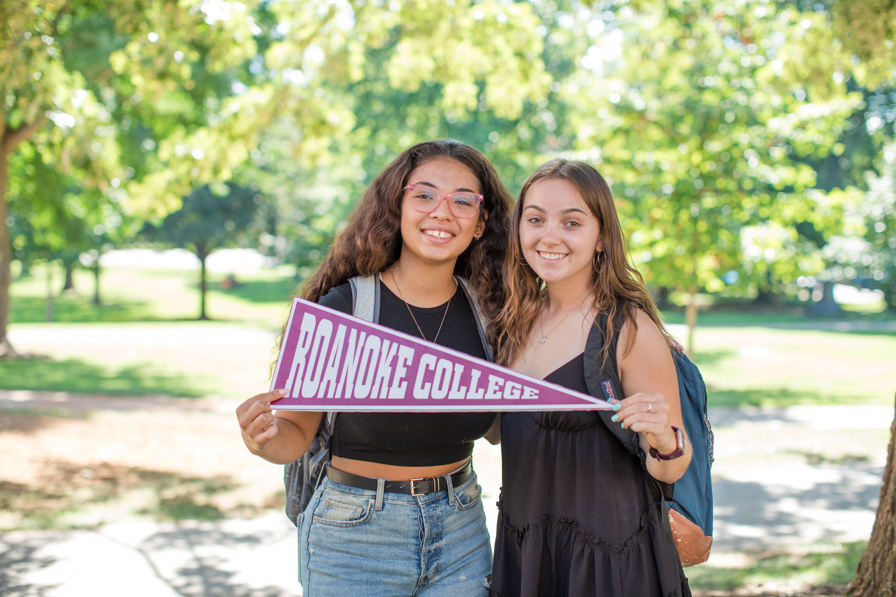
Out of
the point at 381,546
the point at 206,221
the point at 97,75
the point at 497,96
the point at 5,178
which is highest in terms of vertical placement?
A: the point at 97,75

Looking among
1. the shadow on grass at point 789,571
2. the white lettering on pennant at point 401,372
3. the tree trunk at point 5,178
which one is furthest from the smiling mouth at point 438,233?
the tree trunk at point 5,178

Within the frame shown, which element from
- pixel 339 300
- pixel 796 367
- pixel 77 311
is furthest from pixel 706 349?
pixel 77 311

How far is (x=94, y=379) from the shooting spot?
12953mm

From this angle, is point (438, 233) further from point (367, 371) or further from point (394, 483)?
point (394, 483)

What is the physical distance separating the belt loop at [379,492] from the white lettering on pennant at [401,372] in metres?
0.32

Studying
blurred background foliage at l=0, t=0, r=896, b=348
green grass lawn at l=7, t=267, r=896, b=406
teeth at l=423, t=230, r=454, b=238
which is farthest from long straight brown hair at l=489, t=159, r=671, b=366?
blurred background foliage at l=0, t=0, r=896, b=348

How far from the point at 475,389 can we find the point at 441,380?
114mm

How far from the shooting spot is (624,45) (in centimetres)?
1122

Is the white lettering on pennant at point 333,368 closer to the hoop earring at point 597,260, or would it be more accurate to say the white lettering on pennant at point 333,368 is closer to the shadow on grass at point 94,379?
the hoop earring at point 597,260

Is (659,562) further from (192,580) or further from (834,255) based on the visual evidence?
(834,255)

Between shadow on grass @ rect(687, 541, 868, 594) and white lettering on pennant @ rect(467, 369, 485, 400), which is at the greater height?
white lettering on pennant @ rect(467, 369, 485, 400)

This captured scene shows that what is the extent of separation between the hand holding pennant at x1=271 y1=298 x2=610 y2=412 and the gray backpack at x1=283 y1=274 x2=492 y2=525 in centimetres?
14

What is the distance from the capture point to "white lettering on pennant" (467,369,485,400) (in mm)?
2111

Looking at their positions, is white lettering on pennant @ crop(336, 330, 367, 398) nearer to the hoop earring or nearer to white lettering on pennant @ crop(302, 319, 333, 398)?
→ white lettering on pennant @ crop(302, 319, 333, 398)
